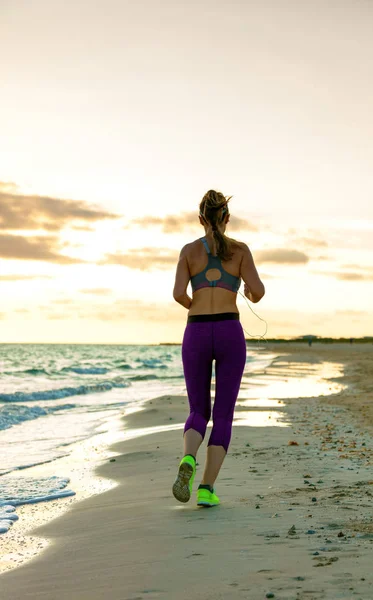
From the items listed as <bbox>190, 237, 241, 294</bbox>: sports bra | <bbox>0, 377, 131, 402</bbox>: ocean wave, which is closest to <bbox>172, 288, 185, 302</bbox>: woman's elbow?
<bbox>190, 237, 241, 294</bbox>: sports bra

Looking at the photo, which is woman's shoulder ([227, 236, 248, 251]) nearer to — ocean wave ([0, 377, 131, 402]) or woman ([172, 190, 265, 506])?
woman ([172, 190, 265, 506])

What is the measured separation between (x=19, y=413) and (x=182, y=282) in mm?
10160

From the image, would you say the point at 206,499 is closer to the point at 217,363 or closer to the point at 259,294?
the point at 217,363

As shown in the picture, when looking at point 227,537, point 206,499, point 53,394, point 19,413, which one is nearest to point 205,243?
point 206,499

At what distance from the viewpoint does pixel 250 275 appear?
4.84 m

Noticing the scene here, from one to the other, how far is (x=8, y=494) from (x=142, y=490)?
1263mm

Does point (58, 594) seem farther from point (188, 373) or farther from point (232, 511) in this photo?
point (188, 373)

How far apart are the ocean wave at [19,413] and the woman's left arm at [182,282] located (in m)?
8.10

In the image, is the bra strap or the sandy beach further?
the bra strap

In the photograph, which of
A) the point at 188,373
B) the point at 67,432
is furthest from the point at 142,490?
the point at 67,432

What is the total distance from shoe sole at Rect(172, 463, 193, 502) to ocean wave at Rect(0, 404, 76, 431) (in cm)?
809

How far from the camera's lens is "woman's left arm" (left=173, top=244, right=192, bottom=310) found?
4.85m

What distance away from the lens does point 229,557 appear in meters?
3.52

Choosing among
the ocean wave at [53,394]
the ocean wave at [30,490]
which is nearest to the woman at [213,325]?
the ocean wave at [30,490]
